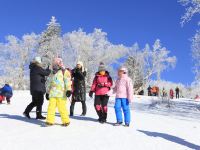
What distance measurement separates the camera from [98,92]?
1362 cm

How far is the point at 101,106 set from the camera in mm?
13672

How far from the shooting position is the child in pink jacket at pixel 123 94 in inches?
518

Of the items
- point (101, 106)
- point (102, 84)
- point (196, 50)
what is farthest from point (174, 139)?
point (196, 50)

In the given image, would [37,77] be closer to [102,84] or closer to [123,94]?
[102,84]

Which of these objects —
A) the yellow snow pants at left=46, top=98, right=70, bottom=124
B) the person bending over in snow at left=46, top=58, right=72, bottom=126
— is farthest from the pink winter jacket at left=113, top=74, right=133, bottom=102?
the yellow snow pants at left=46, top=98, right=70, bottom=124

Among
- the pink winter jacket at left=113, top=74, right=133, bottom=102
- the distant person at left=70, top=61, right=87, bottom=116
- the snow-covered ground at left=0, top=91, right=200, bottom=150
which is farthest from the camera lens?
the distant person at left=70, top=61, right=87, bottom=116

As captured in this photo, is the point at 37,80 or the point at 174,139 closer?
the point at 174,139

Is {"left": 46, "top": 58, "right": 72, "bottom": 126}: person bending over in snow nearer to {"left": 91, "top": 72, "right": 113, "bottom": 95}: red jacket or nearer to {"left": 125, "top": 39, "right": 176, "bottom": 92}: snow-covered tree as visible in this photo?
{"left": 91, "top": 72, "right": 113, "bottom": 95}: red jacket

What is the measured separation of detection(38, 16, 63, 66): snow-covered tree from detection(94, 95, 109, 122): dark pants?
53.6 metres

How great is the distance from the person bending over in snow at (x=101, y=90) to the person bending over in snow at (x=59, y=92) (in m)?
1.38

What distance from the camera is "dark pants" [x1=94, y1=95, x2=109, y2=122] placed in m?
13.6

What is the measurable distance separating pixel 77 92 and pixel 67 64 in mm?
54199

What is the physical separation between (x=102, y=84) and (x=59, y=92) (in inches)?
67.2

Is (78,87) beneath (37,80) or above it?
beneath
